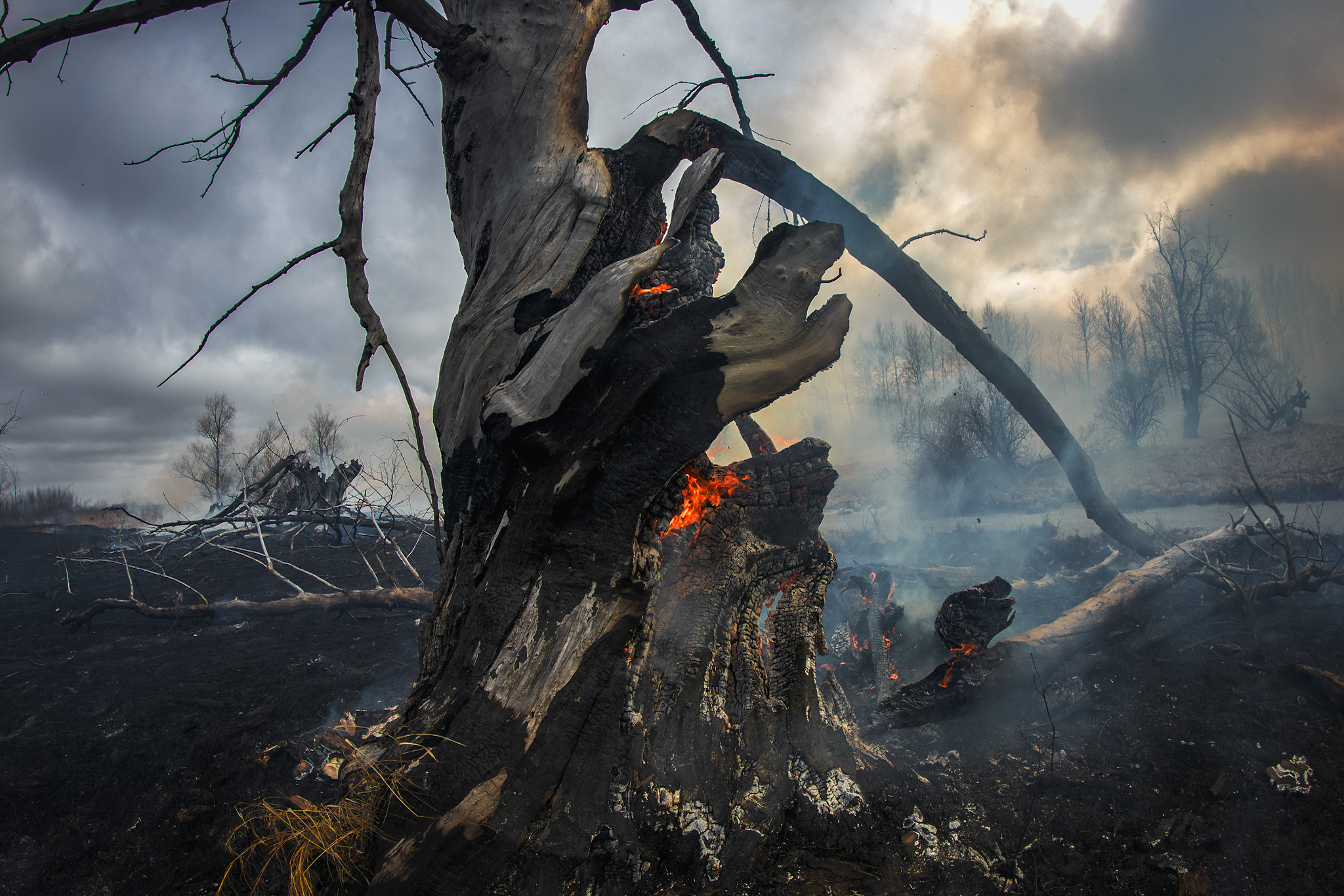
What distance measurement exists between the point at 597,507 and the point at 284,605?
21.4ft

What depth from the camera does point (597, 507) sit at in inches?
64.4

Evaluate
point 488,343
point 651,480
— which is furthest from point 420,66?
point 651,480

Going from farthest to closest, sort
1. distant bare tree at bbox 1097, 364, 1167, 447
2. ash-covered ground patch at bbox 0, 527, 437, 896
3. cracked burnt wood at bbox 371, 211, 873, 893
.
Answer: distant bare tree at bbox 1097, 364, 1167, 447 < ash-covered ground patch at bbox 0, 527, 437, 896 < cracked burnt wood at bbox 371, 211, 873, 893

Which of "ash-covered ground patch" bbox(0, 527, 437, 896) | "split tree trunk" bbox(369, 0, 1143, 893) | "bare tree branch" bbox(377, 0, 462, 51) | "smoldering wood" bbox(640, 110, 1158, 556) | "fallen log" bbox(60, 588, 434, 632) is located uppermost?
"bare tree branch" bbox(377, 0, 462, 51)

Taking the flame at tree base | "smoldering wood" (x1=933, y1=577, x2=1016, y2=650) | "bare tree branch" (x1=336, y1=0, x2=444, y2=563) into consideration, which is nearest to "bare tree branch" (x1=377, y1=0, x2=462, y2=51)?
"bare tree branch" (x1=336, y1=0, x2=444, y2=563)

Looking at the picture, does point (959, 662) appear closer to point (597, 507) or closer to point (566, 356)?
point (597, 507)

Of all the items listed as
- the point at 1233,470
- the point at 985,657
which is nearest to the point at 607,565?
the point at 985,657

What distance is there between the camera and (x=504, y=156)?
230cm

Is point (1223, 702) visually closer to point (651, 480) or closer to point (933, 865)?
point (933, 865)

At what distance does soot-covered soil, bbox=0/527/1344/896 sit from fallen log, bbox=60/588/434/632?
18.4 inches

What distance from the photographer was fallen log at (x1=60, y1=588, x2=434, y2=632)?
5.95m

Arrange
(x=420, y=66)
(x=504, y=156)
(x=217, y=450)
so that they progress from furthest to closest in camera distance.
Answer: (x=217, y=450) → (x=420, y=66) → (x=504, y=156)

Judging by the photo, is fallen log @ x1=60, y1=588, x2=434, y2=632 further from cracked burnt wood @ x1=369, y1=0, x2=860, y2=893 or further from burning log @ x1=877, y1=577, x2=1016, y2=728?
burning log @ x1=877, y1=577, x2=1016, y2=728

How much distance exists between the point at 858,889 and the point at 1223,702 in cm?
296
